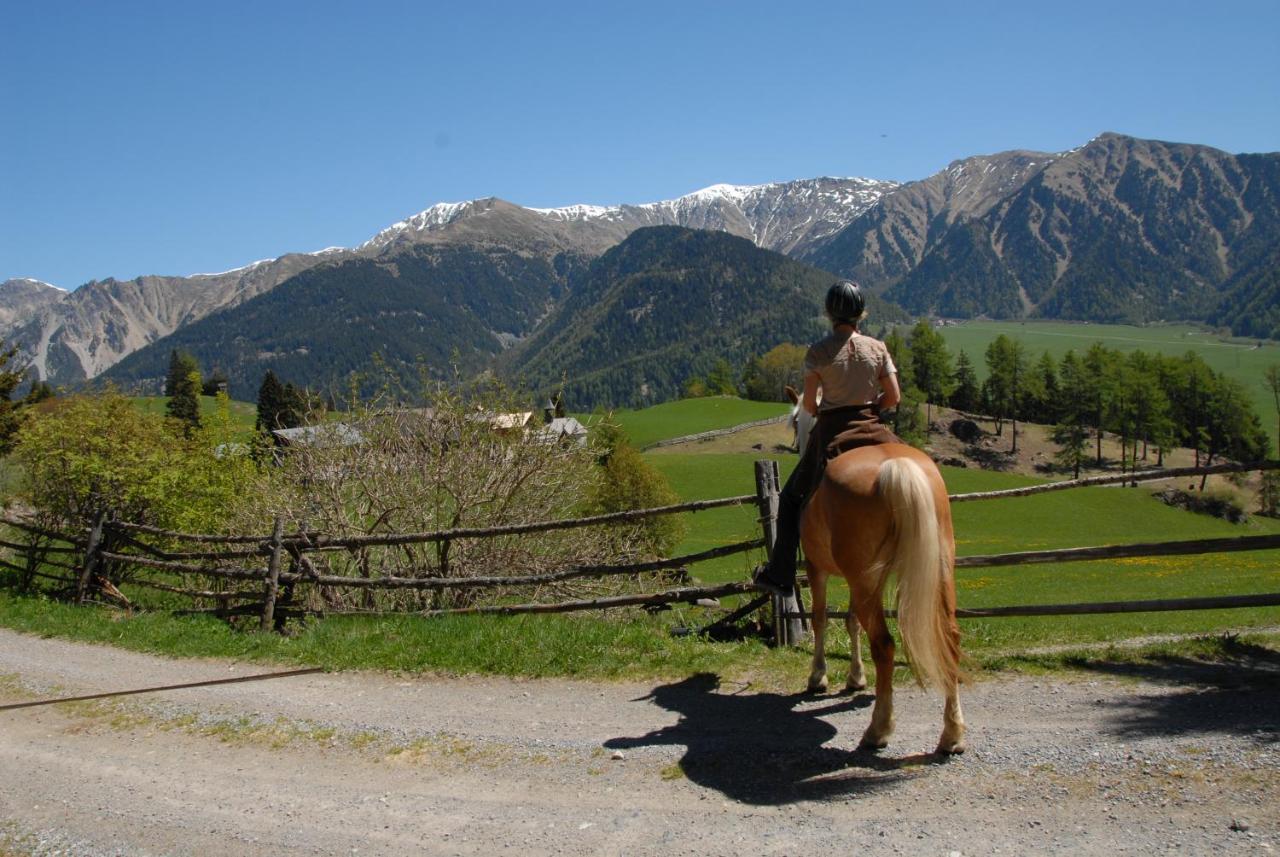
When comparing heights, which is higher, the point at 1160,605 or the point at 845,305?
the point at 845,305

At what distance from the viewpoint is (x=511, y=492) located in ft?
40.1

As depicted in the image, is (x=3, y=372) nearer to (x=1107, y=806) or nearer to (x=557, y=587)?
(x=557, y=587)

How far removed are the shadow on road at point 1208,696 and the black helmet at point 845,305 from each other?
309 cm

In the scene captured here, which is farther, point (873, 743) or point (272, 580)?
point (272, 580)

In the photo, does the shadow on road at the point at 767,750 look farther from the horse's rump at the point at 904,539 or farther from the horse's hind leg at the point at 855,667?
the horse's rump at the point at 904,539

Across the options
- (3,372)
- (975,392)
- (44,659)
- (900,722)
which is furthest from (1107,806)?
(975,392)

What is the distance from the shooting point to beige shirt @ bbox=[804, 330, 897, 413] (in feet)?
18.8

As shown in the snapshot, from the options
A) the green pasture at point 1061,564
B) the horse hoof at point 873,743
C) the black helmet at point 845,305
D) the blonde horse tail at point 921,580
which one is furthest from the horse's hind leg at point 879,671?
the green pasture at point 1061,564

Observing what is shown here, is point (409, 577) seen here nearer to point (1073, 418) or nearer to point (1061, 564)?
point (1061, 564)

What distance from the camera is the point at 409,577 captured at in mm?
11422

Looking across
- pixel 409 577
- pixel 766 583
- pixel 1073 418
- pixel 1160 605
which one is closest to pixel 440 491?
pixel 409 577

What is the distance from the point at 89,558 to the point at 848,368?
38.8 feet

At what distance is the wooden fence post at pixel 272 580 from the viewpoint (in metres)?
9.91

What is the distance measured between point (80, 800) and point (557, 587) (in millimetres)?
6753
